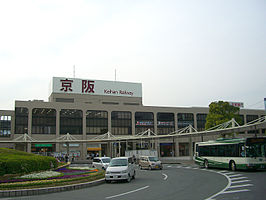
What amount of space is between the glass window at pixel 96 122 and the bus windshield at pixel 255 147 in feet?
177

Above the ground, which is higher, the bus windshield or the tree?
the tree

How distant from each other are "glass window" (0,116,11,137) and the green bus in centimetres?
5784

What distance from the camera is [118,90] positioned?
8500cm

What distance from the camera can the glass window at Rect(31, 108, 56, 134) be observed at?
68.2m

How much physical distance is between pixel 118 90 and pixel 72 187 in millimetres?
69614

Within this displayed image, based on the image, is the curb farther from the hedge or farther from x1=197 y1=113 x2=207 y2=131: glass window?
x1=197 y1=113 x2=207 y2=131: glass window

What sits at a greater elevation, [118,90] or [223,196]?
[118,90]

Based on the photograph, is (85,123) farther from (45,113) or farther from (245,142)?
(245,142)

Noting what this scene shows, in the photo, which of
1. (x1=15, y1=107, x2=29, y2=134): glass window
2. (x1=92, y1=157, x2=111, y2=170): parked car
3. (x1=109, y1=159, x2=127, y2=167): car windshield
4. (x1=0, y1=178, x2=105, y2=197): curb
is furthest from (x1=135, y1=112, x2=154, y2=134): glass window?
(x1=0, y1=178, x2=105, y2=197): curb

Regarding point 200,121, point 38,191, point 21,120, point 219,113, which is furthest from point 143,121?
point 38,191

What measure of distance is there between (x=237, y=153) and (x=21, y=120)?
54.5 metres

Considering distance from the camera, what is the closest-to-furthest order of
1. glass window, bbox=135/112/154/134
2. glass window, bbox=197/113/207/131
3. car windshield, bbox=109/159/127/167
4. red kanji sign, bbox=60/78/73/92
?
car windshield, bbox=109/159/127/167, red kanji sign, bbox=60/78/73/92, glass window, bbox=135/112/154/134, glass window, bbox=197/113/207/131

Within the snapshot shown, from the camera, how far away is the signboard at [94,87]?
255ft

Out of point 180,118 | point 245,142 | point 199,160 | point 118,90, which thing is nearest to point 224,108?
point 199,160
